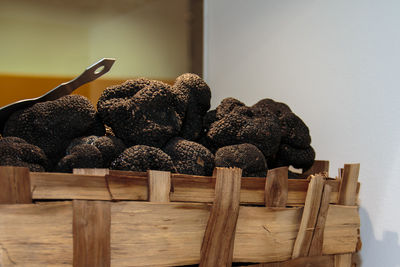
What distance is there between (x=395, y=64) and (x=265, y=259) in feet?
1.29

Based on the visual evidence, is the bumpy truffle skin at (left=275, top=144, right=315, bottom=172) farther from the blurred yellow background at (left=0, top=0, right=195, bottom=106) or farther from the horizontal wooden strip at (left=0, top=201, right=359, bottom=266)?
the blurred yellow background at (left=0, top=0, right=195, bottom=106)

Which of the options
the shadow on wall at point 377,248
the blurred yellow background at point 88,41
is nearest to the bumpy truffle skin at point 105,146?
the shadow on wall at point 377,248

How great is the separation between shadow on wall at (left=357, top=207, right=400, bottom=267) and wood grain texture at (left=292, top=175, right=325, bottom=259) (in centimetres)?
20

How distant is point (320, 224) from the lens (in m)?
0.57

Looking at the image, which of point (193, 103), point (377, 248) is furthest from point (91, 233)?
point (377, 248)

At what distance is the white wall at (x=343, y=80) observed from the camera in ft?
2.27

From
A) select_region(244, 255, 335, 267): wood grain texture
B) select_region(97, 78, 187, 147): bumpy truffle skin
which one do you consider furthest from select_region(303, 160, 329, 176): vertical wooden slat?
select_region(97, 78, 187, 147): bumpy truffle skin

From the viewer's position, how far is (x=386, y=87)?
2.31ft

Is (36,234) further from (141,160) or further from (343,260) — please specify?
(343,260)

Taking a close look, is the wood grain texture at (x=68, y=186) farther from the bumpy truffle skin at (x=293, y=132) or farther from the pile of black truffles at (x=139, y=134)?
the bumpy truffle skin at (x=293, y=132)

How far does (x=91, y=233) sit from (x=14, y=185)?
88mm

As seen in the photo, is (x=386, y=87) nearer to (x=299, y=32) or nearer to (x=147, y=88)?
(x=299, y=32)

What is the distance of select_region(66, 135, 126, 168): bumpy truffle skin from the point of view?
0.51 meters

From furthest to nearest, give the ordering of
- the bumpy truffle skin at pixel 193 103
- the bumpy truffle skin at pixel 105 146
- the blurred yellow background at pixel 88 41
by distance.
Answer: the blurred yellow background at pixel 88 41 → the bumpy truffle skin at pixel 193 103 → the bumpy truffle skin at pixel 105 146
